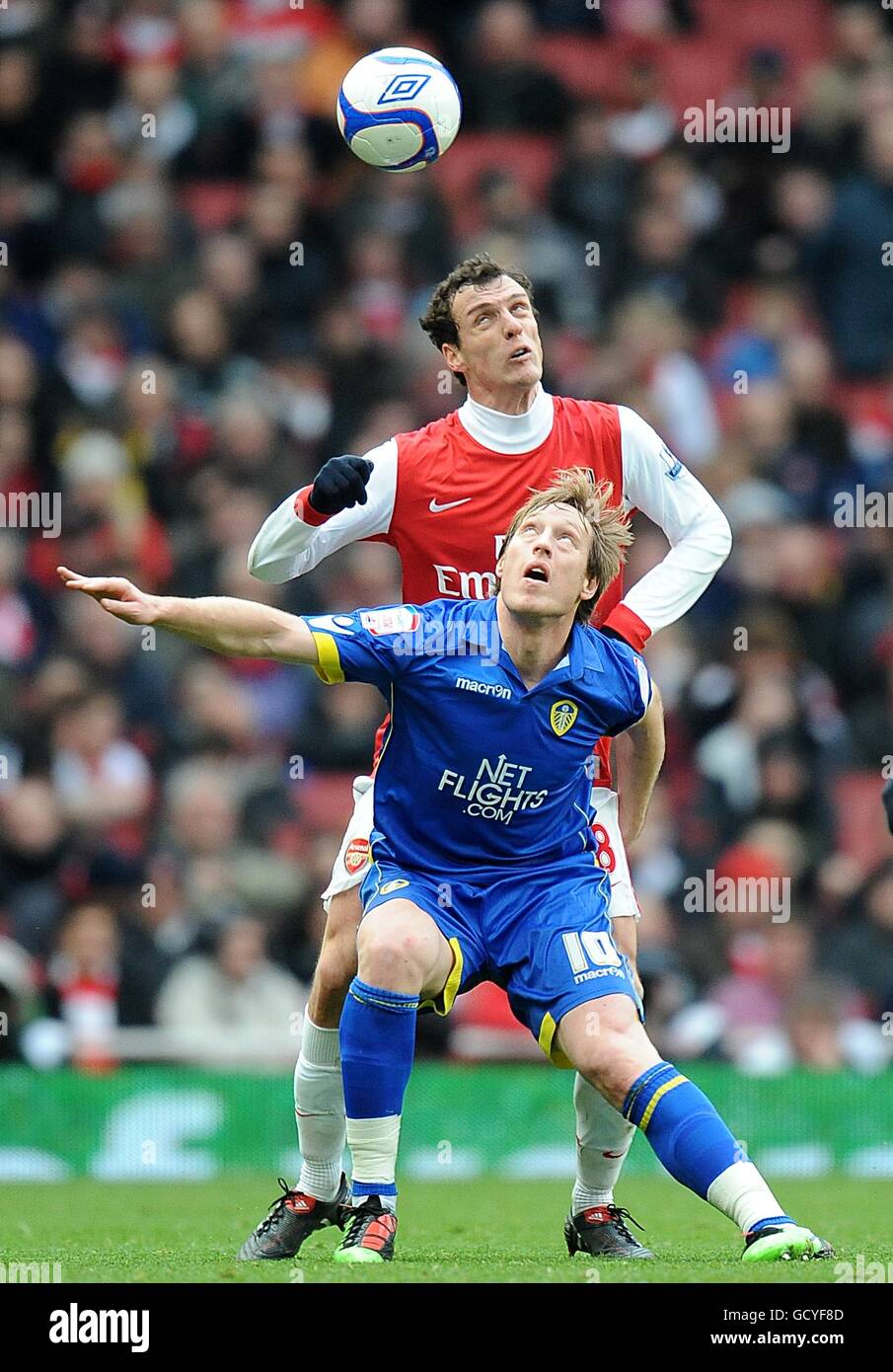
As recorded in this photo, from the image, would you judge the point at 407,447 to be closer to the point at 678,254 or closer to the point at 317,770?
the point at 317,770

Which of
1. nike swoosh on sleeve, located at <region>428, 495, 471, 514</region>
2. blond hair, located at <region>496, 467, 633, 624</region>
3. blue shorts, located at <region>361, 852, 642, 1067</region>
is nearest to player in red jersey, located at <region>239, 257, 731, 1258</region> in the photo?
nike swoosh on sleeve, located at <region>428, 495, 471, 514</region>

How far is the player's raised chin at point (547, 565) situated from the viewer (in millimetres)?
5715

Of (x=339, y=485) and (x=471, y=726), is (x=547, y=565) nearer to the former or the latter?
(x=471, y=726)

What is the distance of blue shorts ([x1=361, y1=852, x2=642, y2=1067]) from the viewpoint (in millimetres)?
5586

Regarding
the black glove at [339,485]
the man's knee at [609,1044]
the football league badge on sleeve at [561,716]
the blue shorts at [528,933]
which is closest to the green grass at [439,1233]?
the man's knee at [609,1044]

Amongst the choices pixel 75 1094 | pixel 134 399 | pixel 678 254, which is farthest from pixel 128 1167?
pixel 678 254

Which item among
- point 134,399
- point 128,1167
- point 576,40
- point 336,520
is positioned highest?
point 576,40

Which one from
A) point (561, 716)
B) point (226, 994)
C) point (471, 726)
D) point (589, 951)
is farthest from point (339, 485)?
point (226, 994)

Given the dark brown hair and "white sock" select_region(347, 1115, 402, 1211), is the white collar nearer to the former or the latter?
the dark brown hair

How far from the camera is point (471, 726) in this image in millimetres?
5746

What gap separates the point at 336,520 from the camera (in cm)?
642

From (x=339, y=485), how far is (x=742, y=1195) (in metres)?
2.15

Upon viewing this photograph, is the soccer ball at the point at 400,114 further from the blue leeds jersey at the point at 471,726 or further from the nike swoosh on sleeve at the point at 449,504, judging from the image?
the blue leeds jersey at the point at 471,726

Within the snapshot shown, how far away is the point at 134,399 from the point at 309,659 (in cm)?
754
